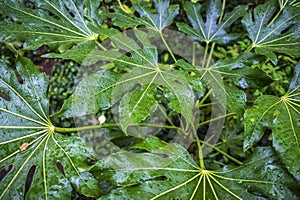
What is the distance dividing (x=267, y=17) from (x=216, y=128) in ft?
1.66

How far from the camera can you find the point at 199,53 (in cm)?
171

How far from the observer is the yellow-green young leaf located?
0.79m

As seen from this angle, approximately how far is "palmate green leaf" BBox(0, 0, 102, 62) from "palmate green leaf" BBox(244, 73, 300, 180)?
489 mm

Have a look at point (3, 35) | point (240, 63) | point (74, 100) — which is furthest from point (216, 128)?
point (3, 35)

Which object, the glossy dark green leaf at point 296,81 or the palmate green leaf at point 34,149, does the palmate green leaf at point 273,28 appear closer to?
the glossy dark green leaf at point 296,81

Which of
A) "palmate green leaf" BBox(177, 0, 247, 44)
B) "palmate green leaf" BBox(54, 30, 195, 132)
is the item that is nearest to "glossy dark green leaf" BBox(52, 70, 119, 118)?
"palmate green leaf" BBox(54, 30, 195, 132)

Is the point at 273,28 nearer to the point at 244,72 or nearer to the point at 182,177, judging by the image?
the point at 244,72

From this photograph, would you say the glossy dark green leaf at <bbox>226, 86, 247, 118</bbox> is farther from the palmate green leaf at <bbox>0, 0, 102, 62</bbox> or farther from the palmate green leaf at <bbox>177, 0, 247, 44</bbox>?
the palmate green leaf at <bbox>0, 0, 102, 62</bbox>

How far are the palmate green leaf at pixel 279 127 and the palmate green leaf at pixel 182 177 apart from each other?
6 cm

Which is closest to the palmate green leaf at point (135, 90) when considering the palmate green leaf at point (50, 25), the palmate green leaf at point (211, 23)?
the palmate green leaf at point (50, 25)

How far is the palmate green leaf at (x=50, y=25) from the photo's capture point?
96cm

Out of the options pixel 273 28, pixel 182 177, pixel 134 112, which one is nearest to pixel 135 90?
pixel 134 112

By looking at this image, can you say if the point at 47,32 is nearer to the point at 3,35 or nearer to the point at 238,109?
the point at 3,35

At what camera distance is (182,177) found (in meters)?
0.85
